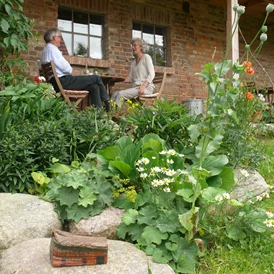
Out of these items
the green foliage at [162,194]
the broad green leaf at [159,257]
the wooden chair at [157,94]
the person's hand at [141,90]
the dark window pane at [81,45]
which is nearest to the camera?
the broad green leaf at [159,257]

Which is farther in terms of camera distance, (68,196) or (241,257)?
(68,196)

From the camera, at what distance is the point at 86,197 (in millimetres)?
2379

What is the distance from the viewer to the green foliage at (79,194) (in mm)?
2354

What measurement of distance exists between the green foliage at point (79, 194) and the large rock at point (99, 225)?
31 mm

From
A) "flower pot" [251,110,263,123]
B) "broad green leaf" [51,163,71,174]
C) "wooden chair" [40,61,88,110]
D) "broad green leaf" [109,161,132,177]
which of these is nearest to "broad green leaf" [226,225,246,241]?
"broad green leaf" [109,161,132,177]

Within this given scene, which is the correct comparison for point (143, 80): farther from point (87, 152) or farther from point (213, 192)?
point (213, 192)

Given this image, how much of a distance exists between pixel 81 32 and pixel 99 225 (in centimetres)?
487

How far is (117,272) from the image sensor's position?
6.15ft

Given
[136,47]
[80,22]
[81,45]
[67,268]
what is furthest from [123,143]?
[80,22]

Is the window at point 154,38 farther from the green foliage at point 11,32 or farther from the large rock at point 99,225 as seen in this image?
the large rock at point 99,225

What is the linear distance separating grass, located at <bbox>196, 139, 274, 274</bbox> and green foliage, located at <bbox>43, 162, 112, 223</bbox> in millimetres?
650

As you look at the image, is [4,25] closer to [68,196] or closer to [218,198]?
[68,196]

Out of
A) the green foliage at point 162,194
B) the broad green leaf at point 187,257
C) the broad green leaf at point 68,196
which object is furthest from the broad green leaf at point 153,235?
the broad green leaf at point 68,196

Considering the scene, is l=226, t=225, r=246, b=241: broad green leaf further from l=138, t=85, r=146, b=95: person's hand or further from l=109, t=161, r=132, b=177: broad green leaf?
l=138, t=85, r=146, b=95: person's hand
